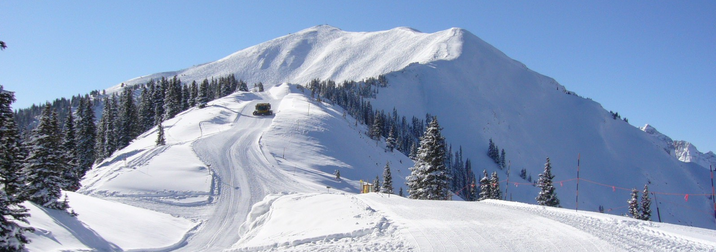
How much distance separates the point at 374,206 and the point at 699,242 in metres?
11.0

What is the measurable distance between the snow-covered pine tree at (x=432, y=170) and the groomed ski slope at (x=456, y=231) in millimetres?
11950

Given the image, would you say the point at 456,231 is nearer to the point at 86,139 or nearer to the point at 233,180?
the point at 233,180

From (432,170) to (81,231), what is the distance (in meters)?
22.7

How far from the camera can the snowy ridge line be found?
12.5 m

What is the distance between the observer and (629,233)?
14.0 metres

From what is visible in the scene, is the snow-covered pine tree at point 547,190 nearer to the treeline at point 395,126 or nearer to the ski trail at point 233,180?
the ski trail at point 233,180

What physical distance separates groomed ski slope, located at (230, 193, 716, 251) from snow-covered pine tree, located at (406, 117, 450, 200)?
12.0 metres

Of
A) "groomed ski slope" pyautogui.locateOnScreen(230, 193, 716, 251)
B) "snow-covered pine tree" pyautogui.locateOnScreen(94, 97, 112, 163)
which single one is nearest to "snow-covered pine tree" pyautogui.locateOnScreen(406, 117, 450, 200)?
"groomed ski slope" pyautogui.locateOnScreen(230, 193, 716, 251)

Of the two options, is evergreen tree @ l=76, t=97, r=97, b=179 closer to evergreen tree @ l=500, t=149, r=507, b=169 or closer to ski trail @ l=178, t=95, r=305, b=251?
ski trail @ l=178, t=95, r=305, b=251

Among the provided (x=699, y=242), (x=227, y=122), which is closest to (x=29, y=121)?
(x=227, y=122)

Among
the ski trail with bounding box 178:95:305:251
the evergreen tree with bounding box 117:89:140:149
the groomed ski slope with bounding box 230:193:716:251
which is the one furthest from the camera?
the evergreen tree with bounding box 117:89:140:149

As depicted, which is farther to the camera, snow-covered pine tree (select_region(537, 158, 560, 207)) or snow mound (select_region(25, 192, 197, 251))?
snow-covered pine tree (select_region(537, 158, 560, 207))

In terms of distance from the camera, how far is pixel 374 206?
1770cm

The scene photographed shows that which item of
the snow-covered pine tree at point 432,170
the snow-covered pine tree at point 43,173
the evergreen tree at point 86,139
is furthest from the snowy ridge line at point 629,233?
the evergreen tree at point 86,139
